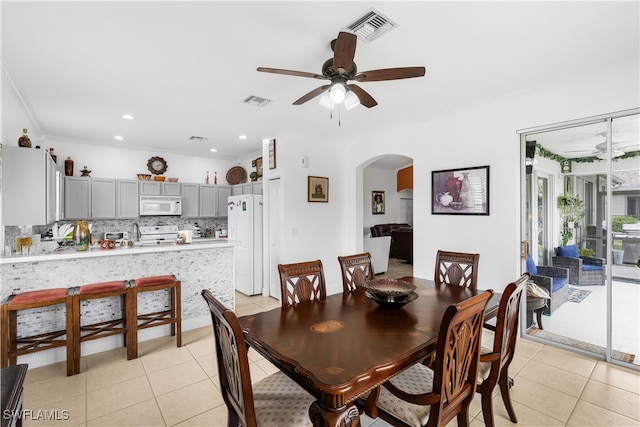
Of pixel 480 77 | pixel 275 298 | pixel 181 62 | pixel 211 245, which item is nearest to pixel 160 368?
pixel 211 245

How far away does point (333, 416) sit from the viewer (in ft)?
3.85

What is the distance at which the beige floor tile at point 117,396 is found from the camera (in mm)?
2146

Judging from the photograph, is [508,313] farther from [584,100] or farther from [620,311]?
[584,100]

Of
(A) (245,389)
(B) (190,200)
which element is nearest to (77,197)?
(B) (190,200)

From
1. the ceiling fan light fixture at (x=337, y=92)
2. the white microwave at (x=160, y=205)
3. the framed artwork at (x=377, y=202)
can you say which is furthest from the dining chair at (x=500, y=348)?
the framed artwork at (x=377, y=202)

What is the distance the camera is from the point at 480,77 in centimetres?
280

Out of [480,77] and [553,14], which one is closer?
[553,14]

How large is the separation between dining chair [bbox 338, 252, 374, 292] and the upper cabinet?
6.57 m

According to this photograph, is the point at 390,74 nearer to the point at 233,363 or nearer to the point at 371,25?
the point at 371,25

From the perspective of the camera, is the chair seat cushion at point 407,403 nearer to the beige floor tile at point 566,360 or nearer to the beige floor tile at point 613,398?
the beige floor tile at point 613,398

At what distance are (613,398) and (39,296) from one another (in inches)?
178

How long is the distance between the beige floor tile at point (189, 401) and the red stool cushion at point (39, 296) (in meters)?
1.28

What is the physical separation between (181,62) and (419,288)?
2682 millimetres

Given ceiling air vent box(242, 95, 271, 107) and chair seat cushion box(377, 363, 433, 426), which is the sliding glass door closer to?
chair seat cushion box(377, 363, 433, 426)
